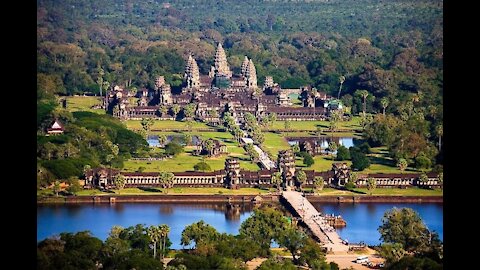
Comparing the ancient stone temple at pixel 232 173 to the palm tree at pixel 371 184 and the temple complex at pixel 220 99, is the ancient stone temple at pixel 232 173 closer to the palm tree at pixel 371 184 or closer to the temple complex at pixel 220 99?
the palm tree at pixel 371 184

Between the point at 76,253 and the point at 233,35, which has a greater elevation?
the point at 233,35

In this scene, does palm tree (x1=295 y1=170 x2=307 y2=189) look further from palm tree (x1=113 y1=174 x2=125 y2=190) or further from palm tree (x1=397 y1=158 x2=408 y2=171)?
palm tree (x1=113 y1=174 x2=125 y2=190)

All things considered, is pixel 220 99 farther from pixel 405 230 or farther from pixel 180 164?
pixel 405 230

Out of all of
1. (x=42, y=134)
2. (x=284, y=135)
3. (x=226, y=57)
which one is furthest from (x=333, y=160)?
(x=226, y=57)

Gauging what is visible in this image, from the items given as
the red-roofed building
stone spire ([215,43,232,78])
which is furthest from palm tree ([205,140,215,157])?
stone spire ([215,43,232,78])

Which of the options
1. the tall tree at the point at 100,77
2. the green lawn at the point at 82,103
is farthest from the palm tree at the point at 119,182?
the tall tree at the point at 100,77
